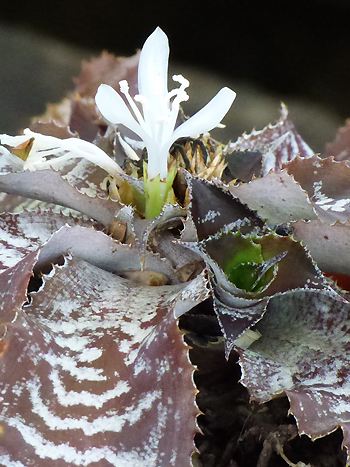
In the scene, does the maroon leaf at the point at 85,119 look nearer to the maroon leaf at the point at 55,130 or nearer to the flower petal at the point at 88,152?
the maroon leaf at the point at 55,130

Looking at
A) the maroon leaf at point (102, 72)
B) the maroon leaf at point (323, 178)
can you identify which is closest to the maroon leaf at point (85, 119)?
the maroon leaf at point (102, 72)

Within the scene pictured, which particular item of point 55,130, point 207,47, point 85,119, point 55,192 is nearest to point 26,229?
point 55,192

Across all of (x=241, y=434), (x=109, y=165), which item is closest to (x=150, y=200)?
(x=109, y=165)

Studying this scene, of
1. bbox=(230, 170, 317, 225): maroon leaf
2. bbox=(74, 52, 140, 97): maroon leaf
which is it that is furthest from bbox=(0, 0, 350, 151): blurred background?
bbox=(230, 170, 317, 225): maroon leaf

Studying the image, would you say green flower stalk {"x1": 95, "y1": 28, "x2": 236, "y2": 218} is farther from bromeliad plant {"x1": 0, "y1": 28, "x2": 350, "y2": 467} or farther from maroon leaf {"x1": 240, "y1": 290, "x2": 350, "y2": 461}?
maroon leaf {"x1": 240, "y1": 290, "x2": 350, "y2": 461}

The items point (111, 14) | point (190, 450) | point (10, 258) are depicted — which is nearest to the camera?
point (190, 450)

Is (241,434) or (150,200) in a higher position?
(150,200)

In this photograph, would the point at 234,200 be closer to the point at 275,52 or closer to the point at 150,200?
the point at 150,200
